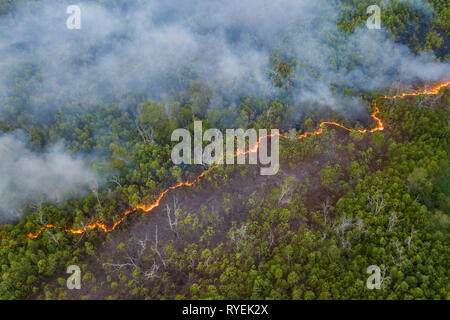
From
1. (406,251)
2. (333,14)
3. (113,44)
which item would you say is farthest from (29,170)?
(333,14)

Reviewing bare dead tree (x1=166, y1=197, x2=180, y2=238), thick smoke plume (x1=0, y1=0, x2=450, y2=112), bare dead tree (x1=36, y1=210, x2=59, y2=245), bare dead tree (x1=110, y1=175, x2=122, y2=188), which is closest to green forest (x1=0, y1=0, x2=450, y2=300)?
bare dead tree (x1=166, y1=197, x2=180, y2=238)

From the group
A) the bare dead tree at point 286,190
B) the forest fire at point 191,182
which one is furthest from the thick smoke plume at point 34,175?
the bare dead tree at point 286,190

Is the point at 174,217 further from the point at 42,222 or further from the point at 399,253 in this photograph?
the point at 399,253

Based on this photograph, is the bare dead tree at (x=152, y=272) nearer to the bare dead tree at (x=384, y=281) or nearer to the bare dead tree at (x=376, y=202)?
the bare dead tree at (x=384, y=281)

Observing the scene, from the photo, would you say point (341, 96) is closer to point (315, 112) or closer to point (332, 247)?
point (315, 112)

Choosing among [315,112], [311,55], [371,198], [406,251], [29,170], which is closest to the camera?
[406,251]

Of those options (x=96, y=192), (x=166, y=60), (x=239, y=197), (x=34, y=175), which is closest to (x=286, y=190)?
(x=239, y=197)
